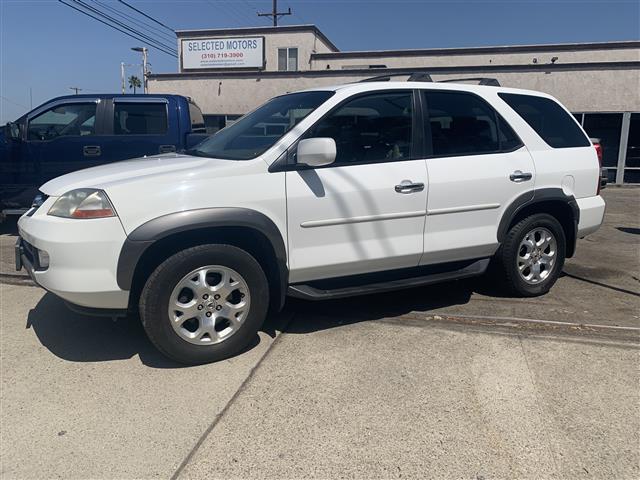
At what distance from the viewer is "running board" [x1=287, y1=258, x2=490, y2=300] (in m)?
3.73

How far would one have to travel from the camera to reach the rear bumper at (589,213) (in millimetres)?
4848

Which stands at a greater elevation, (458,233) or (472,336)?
(458,233)

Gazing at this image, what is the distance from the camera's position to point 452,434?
2736 mm

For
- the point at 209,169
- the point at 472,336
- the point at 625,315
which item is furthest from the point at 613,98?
the point at 209,169

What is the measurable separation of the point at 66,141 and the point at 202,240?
16.2ft

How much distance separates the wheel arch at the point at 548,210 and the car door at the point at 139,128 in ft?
16.2

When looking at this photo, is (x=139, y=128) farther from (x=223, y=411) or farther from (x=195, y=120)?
(x=223, y=411)


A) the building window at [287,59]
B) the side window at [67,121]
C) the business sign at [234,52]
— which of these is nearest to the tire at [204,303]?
the side window at [67,121]

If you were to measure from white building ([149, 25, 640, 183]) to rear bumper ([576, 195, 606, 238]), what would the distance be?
421 inches

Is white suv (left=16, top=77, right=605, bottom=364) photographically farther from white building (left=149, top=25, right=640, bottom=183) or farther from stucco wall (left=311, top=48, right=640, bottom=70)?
stucco wall (left=311, top=48, right=640, bottom=70)

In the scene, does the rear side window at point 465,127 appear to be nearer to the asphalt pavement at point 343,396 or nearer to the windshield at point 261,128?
the windshield at point 261,128

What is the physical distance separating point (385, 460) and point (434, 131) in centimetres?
260

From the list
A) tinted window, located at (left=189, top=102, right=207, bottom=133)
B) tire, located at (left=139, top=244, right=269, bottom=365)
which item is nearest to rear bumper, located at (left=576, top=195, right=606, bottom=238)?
tire, located at (left=139, top=244, right=269, bottom=365)

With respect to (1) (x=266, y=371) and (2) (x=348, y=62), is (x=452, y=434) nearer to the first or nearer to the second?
(1) (x=266, y=371)
